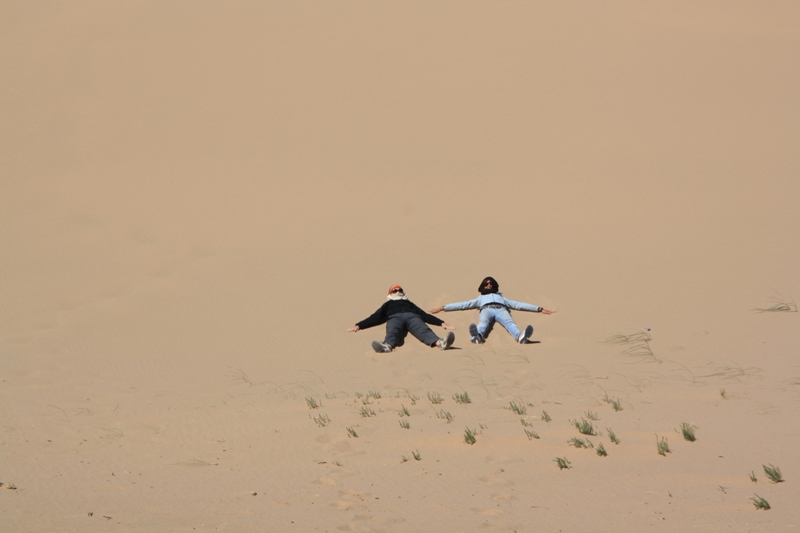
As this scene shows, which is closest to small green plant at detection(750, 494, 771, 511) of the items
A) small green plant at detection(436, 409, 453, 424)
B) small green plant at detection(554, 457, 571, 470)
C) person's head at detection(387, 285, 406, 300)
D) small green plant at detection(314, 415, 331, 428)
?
small green plant at detection(554, 457, 571, 470)

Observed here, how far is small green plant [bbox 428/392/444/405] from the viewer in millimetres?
9391

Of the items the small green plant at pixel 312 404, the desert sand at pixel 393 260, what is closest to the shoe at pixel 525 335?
the desert sand at pixel 393 260

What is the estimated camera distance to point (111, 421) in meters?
9.19

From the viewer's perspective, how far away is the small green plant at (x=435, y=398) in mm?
9391

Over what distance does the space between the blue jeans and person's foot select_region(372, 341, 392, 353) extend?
3.97 ft

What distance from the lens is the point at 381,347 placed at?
11.7 meters

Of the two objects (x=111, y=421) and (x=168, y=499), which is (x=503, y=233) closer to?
Answer: (x=111, y=421)

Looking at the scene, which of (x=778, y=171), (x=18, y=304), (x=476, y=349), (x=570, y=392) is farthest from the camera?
(x=778, y=171)

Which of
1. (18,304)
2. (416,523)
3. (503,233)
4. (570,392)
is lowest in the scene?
(416,523)

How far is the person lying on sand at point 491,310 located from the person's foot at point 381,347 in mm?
1021

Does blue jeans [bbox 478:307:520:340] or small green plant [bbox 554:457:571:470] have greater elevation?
blue jeans [bbox 478:307:520:340]

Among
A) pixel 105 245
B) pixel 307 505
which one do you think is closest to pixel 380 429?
pixel 307 505

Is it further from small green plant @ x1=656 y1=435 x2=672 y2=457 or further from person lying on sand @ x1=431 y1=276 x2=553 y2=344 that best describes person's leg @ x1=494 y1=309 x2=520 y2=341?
small green plant @ x1=656 y1=435 x2=672 y2=457

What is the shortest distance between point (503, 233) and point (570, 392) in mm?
8660
